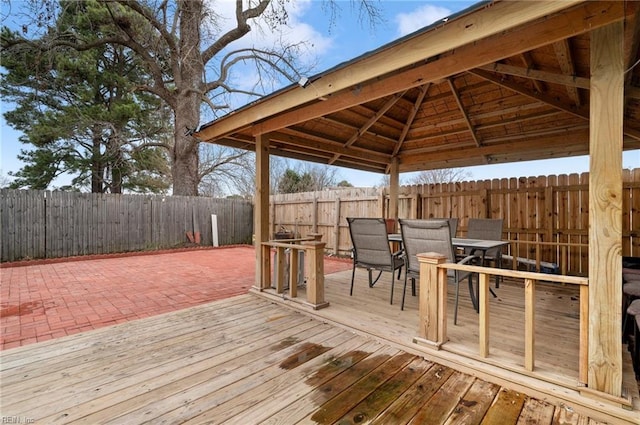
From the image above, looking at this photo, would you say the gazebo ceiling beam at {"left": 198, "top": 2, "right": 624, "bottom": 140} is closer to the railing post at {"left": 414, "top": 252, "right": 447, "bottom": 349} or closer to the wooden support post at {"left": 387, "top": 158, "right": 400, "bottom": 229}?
the railing post at {"left": 414, "top": 252, "right": 447, "bottom": 349}

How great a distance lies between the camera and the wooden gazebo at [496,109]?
64.9 inches

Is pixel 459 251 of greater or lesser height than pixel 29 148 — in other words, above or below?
below

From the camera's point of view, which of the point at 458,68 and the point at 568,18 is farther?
the point at 458,68

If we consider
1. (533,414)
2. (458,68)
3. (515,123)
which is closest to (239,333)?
(533,414)

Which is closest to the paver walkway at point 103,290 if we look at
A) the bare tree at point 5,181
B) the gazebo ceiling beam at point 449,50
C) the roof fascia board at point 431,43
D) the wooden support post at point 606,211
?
the gazebo ceiling beam at point 449,50

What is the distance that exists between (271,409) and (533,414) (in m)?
1.50

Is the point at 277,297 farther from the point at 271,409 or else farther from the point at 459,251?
the point at 459,251

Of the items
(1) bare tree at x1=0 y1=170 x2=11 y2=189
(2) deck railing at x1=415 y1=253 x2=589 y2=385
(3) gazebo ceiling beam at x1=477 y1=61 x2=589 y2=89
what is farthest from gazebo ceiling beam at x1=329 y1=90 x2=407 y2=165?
(1) bare tree at x1=0 y1=170 x2=11 y2=189

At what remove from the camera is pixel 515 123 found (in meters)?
4.66

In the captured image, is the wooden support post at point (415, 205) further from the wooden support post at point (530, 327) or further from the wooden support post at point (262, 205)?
the wooden support post at point (530, 327)

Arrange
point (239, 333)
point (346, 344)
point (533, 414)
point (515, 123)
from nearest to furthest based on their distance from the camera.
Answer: point (533, 414)
point (346, 344)
point (239, 333)
point (515, 123)

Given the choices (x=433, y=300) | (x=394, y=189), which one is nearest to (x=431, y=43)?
(x=433, y=300)

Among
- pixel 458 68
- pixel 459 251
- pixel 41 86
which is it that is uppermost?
pixel 41 86

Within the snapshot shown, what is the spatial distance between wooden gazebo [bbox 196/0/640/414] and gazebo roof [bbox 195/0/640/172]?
1 centimetres
